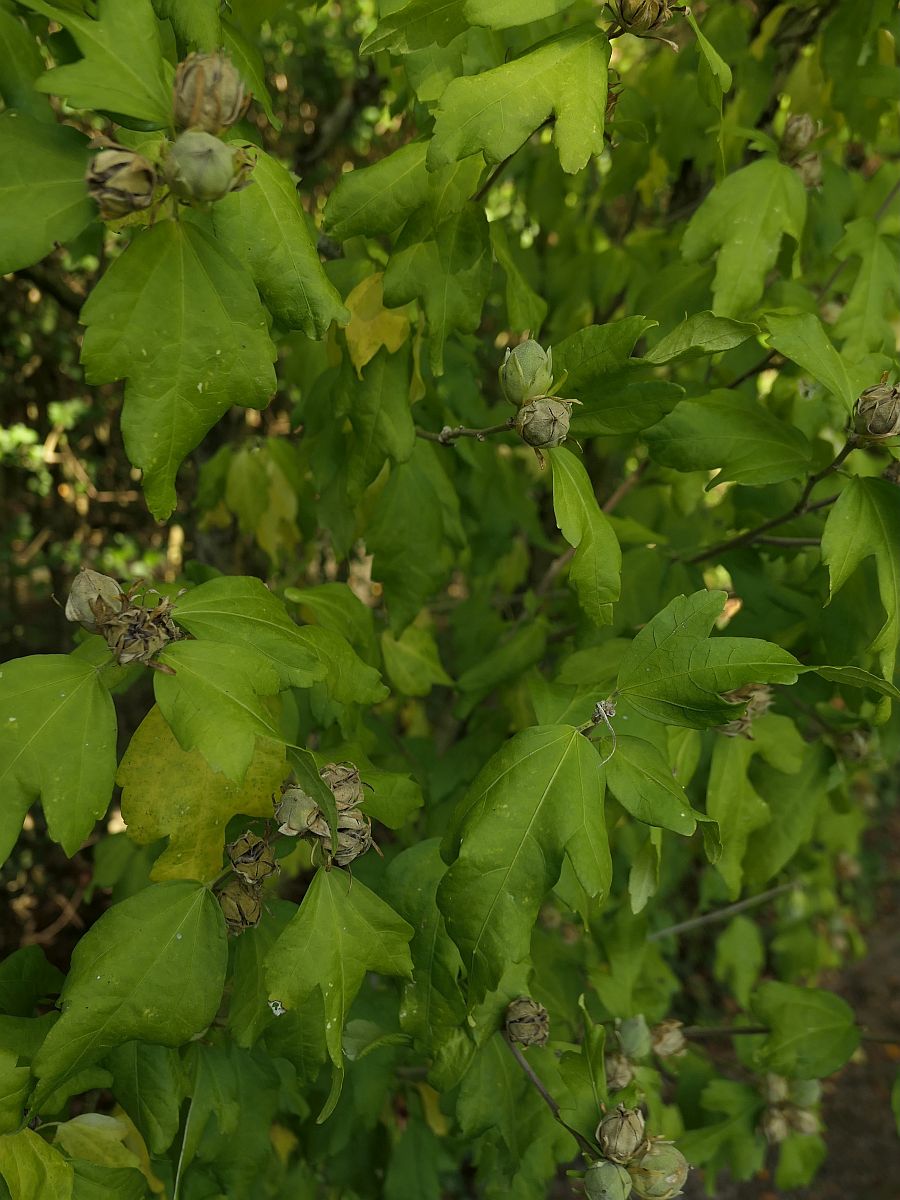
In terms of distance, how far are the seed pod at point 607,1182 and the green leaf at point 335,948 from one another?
0.39 meters

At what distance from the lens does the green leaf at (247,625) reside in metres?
1.22

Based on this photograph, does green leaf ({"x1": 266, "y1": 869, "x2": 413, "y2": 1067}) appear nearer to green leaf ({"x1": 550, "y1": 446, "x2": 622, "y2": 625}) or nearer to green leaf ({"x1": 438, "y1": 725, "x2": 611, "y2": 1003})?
green leaf ({"x1": 438, "y1": 725, "x2": 611, "y2": 1003})

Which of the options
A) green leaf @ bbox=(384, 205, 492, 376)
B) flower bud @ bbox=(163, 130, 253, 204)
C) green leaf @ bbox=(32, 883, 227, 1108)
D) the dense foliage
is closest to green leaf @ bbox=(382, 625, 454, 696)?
the dense foliage

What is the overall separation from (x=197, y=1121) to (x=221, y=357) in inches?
45.8

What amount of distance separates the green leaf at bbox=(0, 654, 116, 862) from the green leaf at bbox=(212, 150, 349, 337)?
1.66 feet

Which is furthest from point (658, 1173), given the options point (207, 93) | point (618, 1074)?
point (207, 93)

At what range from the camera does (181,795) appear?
1.30 meters

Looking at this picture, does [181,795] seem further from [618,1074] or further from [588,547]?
[618,1074]

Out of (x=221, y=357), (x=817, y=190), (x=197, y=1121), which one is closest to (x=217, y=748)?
(x=221, y=357)

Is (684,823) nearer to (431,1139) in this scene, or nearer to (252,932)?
(252,932)

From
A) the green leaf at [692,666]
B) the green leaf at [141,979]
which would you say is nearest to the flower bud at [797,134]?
the green leaf at [692,666]

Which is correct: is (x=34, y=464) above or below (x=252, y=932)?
below

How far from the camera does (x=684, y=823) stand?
3.83ft

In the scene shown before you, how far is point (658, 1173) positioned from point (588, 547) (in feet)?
2.82
